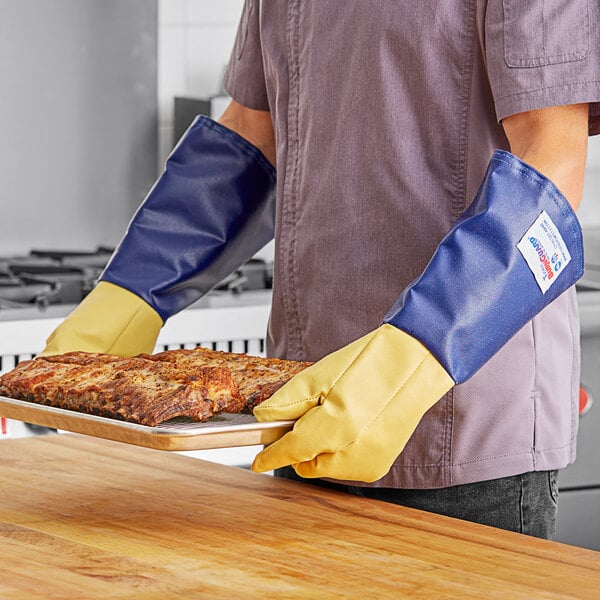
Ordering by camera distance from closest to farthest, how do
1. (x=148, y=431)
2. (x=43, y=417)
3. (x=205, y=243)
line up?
(x=148, y=431)
(x=43, y=417)
(x=205, y=243)

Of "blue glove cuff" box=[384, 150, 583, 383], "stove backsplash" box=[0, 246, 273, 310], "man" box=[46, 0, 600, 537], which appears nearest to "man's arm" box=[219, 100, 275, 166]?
"man" box=[46, 0, 600, 537]

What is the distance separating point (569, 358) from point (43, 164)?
1564mm

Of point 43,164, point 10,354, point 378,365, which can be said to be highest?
point 378,365

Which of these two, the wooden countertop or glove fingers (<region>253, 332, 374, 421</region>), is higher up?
glove fingers (<region>253, 332, 374, 421</region>)

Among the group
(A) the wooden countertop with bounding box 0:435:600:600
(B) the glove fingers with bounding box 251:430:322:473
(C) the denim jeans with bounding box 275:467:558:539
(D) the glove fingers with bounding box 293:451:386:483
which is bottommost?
(C) the denim jeans with bounding box 275:467:558:539

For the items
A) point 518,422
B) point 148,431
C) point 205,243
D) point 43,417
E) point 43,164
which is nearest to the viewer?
point 148,431

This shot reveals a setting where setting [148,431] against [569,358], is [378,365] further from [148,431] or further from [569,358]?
[569,358]

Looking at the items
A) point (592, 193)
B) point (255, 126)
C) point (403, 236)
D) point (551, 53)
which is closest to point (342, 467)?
point (403, 236)

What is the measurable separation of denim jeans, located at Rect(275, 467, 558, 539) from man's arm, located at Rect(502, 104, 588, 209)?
0.99ft

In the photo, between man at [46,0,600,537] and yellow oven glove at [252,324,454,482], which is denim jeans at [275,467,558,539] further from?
yellow oven glove at [252,324,454,482]

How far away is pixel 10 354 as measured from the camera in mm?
2094

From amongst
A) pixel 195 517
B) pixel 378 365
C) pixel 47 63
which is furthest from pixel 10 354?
pixel 378 365

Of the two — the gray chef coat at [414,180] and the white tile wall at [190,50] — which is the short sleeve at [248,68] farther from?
the white tile wall at [190,50]

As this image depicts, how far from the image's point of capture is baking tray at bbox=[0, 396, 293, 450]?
1.08 m
